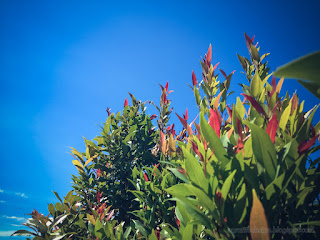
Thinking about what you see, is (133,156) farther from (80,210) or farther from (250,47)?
(250,47)

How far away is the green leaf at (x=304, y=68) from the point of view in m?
0.35

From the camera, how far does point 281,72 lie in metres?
0.36

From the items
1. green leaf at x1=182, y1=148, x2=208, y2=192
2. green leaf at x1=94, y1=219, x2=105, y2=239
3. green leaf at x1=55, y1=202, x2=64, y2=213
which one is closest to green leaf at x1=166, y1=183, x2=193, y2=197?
green leaf at x1=182, y1=148, x2=208, y2=192

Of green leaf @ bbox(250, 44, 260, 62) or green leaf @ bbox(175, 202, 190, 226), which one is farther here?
green leaf @ bbox(250, 44, 260, 62)

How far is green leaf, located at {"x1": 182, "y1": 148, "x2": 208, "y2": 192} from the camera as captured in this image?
96 centimetres

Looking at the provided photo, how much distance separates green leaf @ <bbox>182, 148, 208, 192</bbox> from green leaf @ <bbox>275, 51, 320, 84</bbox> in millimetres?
652

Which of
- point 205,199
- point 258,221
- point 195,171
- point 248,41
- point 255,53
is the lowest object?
point 258,221

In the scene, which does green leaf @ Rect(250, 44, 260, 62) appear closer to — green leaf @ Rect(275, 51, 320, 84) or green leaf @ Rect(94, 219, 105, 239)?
green leaf @ Rect(275, 51, 320, 84)

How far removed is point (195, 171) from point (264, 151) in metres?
0.34

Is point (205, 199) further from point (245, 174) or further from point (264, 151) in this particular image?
point (264, 151)

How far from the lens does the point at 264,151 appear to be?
2.96 ft

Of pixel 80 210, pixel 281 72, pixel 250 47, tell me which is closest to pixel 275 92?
pixel 250 47

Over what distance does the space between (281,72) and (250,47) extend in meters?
1.79

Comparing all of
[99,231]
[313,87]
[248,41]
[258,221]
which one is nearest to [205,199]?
[258,221]
